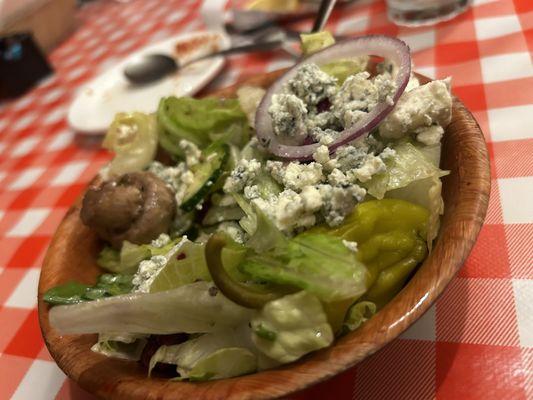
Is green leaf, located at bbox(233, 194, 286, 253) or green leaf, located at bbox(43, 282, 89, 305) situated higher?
green leaf, located at bbox(233, 194, 286, 253)

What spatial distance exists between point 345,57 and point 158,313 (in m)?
0.70

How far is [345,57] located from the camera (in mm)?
1151

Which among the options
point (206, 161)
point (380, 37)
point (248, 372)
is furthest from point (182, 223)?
point (380, 37)

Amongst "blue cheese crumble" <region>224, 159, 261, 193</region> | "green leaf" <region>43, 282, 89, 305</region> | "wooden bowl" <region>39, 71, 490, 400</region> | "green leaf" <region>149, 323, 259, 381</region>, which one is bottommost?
"green leaf" <region>149, 323, 259, 381</region>

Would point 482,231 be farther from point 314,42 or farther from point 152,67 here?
point 152,67

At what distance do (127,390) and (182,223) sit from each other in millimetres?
476

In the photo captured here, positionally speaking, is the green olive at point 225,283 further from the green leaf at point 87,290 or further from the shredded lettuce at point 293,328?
the green leaf at point 87,290

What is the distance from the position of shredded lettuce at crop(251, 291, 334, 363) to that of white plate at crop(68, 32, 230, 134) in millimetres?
1344

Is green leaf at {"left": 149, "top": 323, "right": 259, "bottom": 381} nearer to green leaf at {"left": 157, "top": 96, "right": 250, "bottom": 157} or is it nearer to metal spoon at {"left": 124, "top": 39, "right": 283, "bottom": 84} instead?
green leaf at {"left": 157, "top": 96, "right": 250, "bottom": 157}

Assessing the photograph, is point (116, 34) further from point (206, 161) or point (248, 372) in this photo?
point (248, 372)

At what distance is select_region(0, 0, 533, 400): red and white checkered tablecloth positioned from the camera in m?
0.86

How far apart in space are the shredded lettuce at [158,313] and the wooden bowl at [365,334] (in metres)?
0.06

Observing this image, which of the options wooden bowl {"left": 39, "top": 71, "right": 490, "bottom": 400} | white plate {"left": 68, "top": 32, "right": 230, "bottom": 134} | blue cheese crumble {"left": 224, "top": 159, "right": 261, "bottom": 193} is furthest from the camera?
white plate {"left": 68, "top": 32, "right": 230, "bottom": 134}

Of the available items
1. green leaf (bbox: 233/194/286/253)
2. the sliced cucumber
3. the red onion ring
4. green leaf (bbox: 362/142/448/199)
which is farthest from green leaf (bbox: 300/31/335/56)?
green leaf (bbox: 233/194/286/253)
